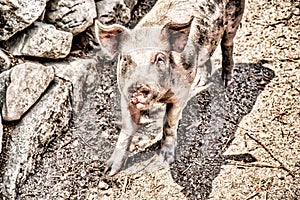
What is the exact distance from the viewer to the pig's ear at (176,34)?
283cm

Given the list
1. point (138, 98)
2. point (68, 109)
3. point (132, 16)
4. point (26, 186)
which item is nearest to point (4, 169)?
point (26, 186)

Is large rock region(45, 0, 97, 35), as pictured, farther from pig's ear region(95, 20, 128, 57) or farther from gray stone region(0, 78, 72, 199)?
pig's ear region(95, 20, 128, 57)

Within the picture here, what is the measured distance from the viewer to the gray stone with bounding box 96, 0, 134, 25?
384 cm

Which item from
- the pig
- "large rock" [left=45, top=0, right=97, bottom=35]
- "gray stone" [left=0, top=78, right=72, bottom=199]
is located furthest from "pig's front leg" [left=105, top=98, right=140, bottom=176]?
"large rock" [left=45, top=0, right=97, bottom=35]

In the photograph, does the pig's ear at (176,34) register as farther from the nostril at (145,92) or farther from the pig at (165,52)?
the nostril at (145,92)

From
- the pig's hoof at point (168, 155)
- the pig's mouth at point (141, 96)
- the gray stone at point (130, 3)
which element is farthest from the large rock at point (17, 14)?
the pig's hoof at point (168, 155)

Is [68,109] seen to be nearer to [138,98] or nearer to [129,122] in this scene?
[129,122]

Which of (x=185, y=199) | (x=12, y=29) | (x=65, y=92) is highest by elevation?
(x=12, y=29)

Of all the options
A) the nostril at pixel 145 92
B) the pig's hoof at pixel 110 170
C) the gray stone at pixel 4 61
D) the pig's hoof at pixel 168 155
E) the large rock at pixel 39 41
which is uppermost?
the large rock at pixel 39 41

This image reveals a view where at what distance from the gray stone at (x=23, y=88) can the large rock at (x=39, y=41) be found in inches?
3.2

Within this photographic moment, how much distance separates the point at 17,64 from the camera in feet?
10.9

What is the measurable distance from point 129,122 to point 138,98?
0.64 metres

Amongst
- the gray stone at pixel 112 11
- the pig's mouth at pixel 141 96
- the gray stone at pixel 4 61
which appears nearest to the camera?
the pig's mouth at pixel 141 96

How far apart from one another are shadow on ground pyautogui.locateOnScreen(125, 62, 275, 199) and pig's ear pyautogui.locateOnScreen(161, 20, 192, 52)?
843 mm
